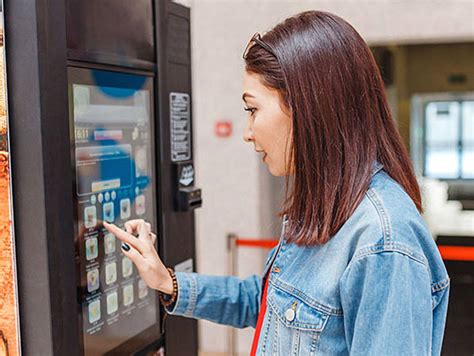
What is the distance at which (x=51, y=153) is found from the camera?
1.37m

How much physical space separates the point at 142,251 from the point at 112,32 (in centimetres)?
54

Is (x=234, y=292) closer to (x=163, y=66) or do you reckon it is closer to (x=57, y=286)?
(x=57, y=286)

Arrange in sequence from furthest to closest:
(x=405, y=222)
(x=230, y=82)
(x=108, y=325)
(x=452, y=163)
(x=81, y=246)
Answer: (x=452, y=163) < (x=230, y=82) < (x=108, y=325) < (x=81, y=246) < (x=405, y=222)

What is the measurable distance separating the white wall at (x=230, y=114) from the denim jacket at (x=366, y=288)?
129 inches

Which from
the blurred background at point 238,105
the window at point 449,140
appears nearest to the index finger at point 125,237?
the blurred background at point 238,105

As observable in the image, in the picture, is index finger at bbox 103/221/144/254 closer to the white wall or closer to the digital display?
the digital display

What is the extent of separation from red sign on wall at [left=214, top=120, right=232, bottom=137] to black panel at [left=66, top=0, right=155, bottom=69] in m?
2.88

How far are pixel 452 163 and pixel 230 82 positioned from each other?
10.3 ft

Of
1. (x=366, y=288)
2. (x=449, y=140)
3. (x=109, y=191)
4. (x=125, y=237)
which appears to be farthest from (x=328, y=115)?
(x=449, y=140)

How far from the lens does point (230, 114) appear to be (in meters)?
4.72

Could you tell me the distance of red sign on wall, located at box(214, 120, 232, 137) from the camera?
15.5ft

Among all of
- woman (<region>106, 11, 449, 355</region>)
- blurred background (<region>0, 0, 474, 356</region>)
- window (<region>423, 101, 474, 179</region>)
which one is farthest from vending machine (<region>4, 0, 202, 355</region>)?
window (<region>423, 101, 474, 179</region>)

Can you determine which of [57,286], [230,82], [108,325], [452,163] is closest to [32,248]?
[57,286]

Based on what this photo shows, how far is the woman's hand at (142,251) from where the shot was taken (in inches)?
61.4
